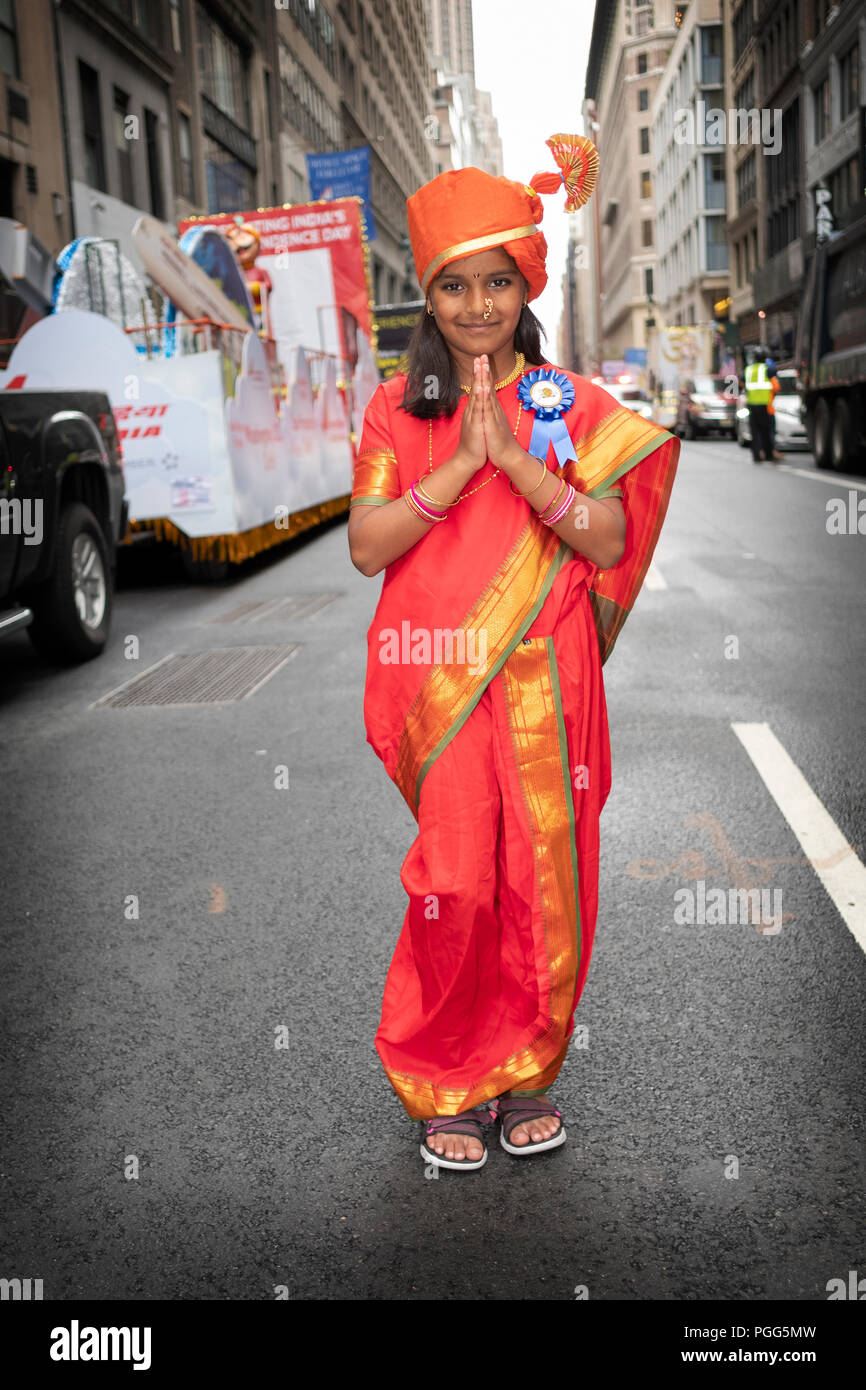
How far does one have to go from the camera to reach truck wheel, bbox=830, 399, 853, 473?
2068 cm

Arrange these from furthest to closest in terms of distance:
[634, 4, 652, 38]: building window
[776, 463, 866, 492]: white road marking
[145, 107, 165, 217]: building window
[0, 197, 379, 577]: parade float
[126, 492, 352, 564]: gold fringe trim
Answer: [634, 4, 652, 38]: building window < [145, 107, 165, 217]: building window < [776, 463, 866, 492]: white road marking < [126, 492, 352, 564]: gold fringe trim < [0, 197, 379, 577]: parade float

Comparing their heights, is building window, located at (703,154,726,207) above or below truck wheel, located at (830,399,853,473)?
above

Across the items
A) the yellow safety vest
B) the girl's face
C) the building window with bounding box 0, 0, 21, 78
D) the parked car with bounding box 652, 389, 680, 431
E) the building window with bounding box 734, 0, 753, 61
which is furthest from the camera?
the building window with bounding box 734, 0, 753, 61

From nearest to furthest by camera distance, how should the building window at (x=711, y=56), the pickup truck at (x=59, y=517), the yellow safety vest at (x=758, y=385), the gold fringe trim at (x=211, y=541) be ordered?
the pickup truck at (x=59, y=517) → the gold fringe trim at (x=211, y=541) → the yellow safety vest at (x=758, y=385) → the building window at (x=711, y=56)

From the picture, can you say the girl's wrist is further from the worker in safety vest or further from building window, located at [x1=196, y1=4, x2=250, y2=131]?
building window, located at [x1=196, y1=4, x2=250, y2=131]

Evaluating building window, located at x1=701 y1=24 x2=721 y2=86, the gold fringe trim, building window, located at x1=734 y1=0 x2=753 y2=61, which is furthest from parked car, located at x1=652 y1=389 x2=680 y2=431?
building window, located at x1=701 y1=24 x2=721 y2=86

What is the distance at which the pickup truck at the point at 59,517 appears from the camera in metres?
6.91

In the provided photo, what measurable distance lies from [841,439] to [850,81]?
24945 millimetres

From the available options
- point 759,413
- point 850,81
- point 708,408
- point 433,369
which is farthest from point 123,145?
point 433,369

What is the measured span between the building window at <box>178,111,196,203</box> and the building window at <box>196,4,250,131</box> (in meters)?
1.94

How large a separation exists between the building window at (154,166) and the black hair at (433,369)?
1050 inches

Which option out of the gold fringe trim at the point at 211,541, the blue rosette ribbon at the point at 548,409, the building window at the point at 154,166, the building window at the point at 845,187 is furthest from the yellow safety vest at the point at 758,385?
the blue rosette ribbon at the point at 548,409

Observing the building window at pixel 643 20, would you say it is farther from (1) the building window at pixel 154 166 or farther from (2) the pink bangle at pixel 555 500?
(2) the pink bangle at pixel 555 500

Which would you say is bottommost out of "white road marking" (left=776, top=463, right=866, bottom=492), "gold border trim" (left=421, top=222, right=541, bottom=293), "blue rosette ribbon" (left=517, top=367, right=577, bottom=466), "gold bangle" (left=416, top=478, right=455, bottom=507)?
"white road marking" (left=776, top=463, right=866, bottom=492)
